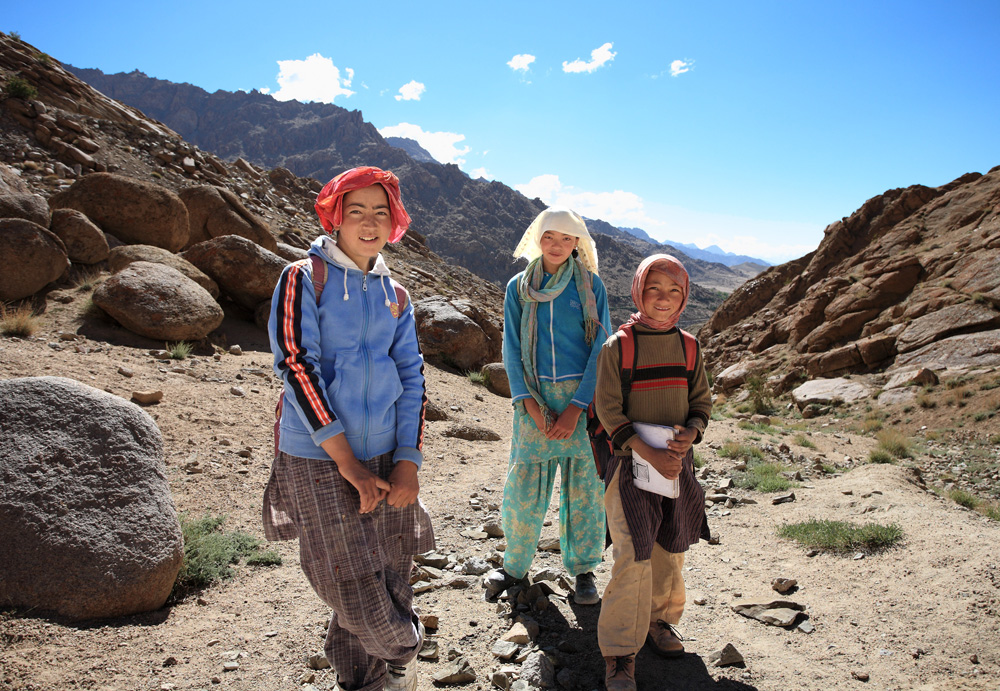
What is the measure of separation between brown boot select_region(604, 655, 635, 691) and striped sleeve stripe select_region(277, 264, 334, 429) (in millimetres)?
1560

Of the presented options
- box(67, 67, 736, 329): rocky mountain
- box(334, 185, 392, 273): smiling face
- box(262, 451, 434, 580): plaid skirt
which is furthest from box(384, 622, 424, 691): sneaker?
box(67, 67, 736, 329): rocky mountain

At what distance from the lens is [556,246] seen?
9.33 ft

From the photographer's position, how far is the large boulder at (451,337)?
35.8ft

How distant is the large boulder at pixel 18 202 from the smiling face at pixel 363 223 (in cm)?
→ 776

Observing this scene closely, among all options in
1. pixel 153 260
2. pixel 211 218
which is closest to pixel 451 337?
pixel 153 260

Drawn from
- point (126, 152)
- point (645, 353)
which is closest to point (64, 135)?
point (126, 152)

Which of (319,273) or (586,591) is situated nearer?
(319,273)

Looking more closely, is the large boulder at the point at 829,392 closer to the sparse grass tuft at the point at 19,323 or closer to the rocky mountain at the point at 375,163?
the sparse grass tuft at the point at 19,323

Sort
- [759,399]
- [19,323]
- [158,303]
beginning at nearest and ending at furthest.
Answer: [19,323]
[158,303]
[759,399]

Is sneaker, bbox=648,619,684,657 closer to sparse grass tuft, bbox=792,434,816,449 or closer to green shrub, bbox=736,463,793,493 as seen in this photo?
green shrub, bbox=736,463,793,493

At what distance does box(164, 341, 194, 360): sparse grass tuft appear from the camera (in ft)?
21.7

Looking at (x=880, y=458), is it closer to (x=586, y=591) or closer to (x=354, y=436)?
(x=586, y=591)

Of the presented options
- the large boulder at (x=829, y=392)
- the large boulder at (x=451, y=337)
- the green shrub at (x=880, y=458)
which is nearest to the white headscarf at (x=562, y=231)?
the green shrub at (x=880, y=458)

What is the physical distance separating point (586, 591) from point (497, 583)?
0.50m
